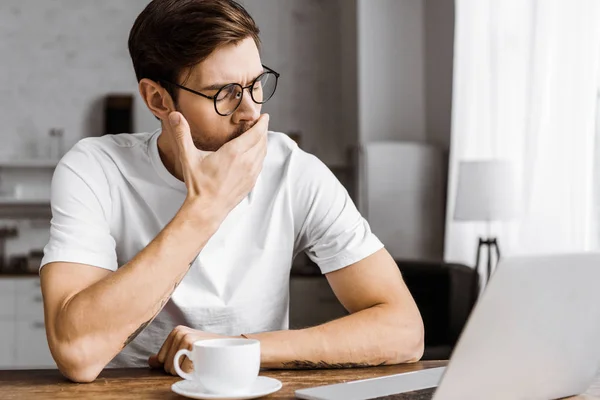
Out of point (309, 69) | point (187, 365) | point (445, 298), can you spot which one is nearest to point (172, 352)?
point (187, 365)

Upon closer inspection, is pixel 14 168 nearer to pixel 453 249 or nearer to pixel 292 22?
pixel 292 22

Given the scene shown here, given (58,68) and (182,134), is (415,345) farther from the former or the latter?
(58,68)

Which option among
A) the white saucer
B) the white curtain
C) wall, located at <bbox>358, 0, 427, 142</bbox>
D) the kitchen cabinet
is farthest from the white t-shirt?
the kitchen cabinet

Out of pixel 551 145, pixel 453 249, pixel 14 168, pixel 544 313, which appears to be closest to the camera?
pixel 544 313

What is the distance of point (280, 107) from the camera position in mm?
5238

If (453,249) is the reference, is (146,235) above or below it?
above

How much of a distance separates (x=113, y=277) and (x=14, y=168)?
4.08 meters

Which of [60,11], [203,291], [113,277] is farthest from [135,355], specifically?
[60,11]

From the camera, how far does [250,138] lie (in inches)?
56.2

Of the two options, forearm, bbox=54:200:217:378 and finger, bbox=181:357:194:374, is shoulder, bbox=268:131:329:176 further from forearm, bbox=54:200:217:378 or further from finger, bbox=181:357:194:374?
finger, bbox=181:357:194:374

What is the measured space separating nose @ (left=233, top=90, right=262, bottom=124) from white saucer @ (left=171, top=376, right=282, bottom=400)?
560 mm

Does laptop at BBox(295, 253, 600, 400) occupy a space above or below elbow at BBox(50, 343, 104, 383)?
above

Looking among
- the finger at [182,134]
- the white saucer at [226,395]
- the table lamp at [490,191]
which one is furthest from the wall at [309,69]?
the white saucer at [226,395]

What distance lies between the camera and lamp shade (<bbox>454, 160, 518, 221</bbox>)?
3053mm
